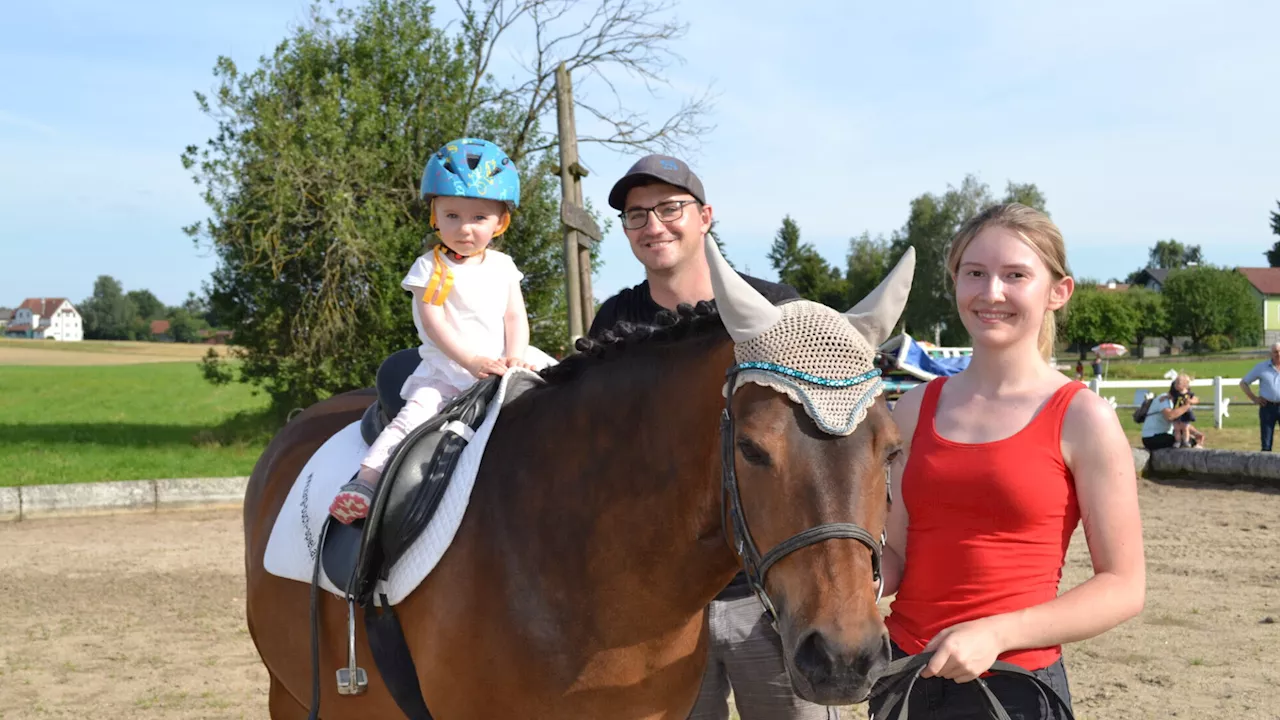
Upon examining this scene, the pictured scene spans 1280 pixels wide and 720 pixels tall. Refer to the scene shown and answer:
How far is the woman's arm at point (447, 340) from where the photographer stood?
3264mm

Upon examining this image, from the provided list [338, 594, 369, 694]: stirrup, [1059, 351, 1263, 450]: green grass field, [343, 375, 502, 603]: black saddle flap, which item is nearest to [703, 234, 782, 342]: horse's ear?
[343, 375, 502, 603]: black saddle flap

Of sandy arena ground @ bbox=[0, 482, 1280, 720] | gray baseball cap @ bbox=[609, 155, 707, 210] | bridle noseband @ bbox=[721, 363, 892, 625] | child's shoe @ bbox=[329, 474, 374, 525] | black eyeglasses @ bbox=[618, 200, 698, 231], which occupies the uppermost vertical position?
gray baseball cap @ bbox=[609, 155, 707, 210]

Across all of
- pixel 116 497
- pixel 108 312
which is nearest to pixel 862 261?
pixel 116 497

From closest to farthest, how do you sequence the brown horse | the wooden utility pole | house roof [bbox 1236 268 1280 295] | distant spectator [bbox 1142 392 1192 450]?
the brown horse, the wooden utility pole, distant spectator [bbox 1142 392 1192 450], house roof [bbox 1236 268 1280 295]

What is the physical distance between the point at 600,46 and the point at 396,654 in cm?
1525

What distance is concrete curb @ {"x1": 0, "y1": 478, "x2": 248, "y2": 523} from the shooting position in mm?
11469

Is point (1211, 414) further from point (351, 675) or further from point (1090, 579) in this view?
point (351, 675)

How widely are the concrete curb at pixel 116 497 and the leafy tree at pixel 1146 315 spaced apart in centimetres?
6897

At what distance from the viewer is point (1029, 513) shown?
7.61ft

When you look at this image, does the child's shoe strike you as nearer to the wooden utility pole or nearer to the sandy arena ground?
the sandy arena ground

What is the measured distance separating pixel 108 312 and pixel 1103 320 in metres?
123

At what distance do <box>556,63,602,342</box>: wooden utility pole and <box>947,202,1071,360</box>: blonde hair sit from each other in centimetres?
731

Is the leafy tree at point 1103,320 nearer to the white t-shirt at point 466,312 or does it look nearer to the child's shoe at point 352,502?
the white t-shirt at point 466,312

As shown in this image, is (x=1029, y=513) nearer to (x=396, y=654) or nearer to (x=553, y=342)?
(x=396, y=654)
